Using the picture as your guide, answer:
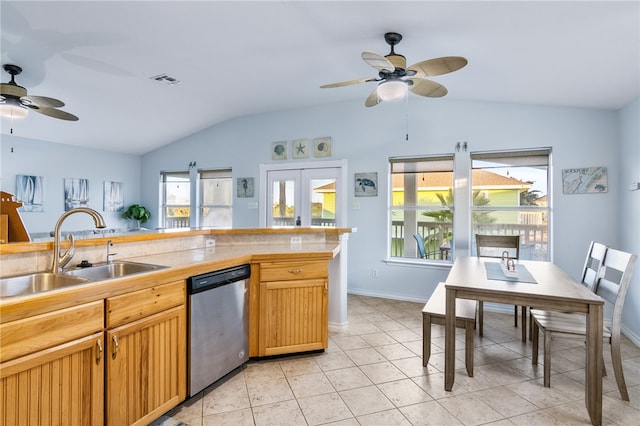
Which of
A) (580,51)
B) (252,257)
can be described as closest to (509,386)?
(252,257)

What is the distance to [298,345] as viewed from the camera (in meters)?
2.62

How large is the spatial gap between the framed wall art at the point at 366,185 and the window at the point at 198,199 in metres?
2.43

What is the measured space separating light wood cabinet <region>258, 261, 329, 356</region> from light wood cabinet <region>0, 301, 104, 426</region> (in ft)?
3.86

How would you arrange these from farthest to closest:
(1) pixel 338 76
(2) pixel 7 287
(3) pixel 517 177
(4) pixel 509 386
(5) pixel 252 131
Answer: (5) pixel 252 131, (3) pixel 517 177, (1) pixel 338 76, (4) pixel 509 386, (2) pixel 7 287

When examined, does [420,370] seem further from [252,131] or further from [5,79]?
[5,79]

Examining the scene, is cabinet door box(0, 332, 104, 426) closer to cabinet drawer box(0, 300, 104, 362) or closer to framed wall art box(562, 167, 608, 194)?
cabinet drawer box(0, 300, 104, 362)

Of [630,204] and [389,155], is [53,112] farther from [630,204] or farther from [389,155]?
[630,204]

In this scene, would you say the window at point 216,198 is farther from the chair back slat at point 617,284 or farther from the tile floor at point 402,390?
Result: the chair back slat at point 617,284

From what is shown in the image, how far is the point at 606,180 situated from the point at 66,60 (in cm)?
585

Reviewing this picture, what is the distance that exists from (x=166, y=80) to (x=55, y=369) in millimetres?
3491

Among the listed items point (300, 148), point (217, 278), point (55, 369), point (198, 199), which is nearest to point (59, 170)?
point (198, 199)

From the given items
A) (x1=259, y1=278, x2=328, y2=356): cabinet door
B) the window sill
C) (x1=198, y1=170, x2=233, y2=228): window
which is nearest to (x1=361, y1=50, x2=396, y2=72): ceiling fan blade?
(x1=259, y1=278, x2=328, y2=356): cabinet door

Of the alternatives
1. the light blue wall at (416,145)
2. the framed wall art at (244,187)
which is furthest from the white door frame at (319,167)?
the framed wall art at (244,187)

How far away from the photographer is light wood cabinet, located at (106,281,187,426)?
61.8 inches
